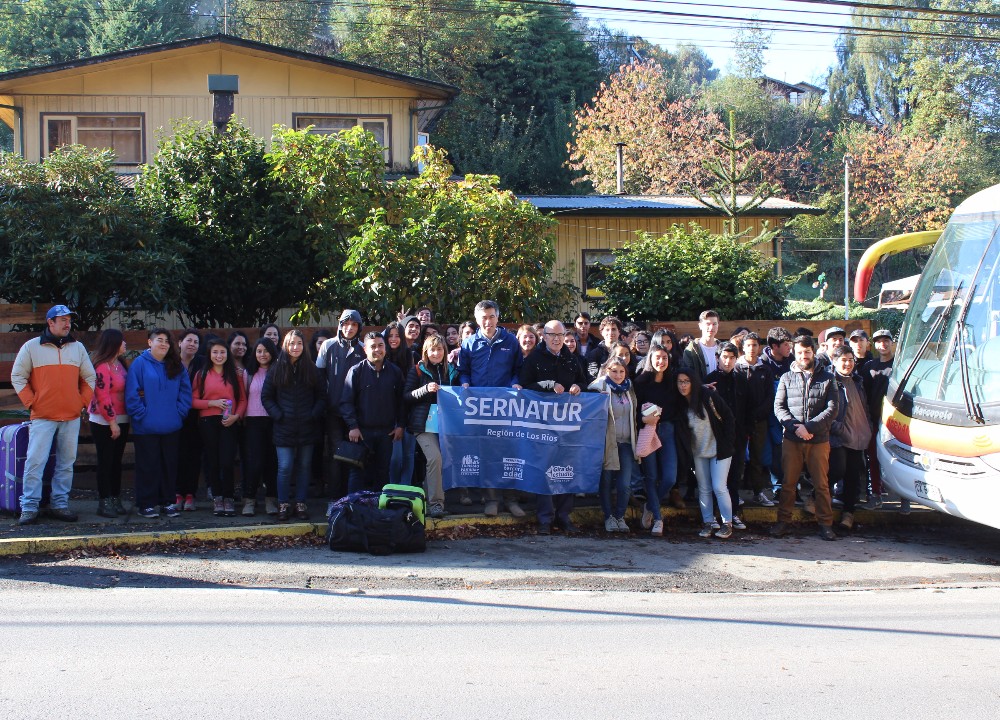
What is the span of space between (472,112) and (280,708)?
43530 millimetres

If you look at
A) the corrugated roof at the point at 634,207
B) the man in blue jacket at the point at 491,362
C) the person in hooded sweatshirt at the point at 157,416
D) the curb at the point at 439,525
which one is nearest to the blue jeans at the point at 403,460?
the curb at the point at 439,525

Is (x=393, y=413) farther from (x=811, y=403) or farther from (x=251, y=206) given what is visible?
(x=251, y=206)

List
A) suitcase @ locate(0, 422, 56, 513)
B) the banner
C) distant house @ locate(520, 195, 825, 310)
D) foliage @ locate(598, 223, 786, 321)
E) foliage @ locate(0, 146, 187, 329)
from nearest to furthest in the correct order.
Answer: suitcase @ locate(0, 422, 56, 513)
the banner
foliage @ locate(0, 146, 187, 329)
foliage @ locate(598, 223, 786, 321)
distant house @ locate(520, 195, 825, 310)

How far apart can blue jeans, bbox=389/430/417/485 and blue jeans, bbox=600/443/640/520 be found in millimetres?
1998

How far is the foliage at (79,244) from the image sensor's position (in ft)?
41.9

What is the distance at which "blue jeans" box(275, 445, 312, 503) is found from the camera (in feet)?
33.1

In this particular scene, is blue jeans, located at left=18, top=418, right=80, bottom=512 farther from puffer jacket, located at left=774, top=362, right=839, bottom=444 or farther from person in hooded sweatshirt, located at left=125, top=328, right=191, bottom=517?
puffer jacket, located at left=774, top=362, right=839, bottom=444

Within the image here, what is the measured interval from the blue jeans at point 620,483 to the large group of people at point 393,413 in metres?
0.02

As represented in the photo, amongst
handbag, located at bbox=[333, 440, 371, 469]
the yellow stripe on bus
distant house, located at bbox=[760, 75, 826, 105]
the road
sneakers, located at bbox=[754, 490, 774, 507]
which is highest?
distant house, located at bbox=[760, 75, 826, 105]

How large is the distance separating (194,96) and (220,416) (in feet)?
45.0

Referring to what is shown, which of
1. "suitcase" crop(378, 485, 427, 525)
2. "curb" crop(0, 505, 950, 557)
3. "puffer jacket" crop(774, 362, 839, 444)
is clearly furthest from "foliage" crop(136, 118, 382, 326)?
"puffer jacket" crop(774, 362, 839, 444)

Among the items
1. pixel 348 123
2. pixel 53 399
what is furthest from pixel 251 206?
pixel 348 123

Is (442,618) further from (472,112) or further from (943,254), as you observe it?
(472,112)

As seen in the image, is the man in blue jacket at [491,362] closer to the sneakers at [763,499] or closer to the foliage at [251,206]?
the sneakers at [763,499]
